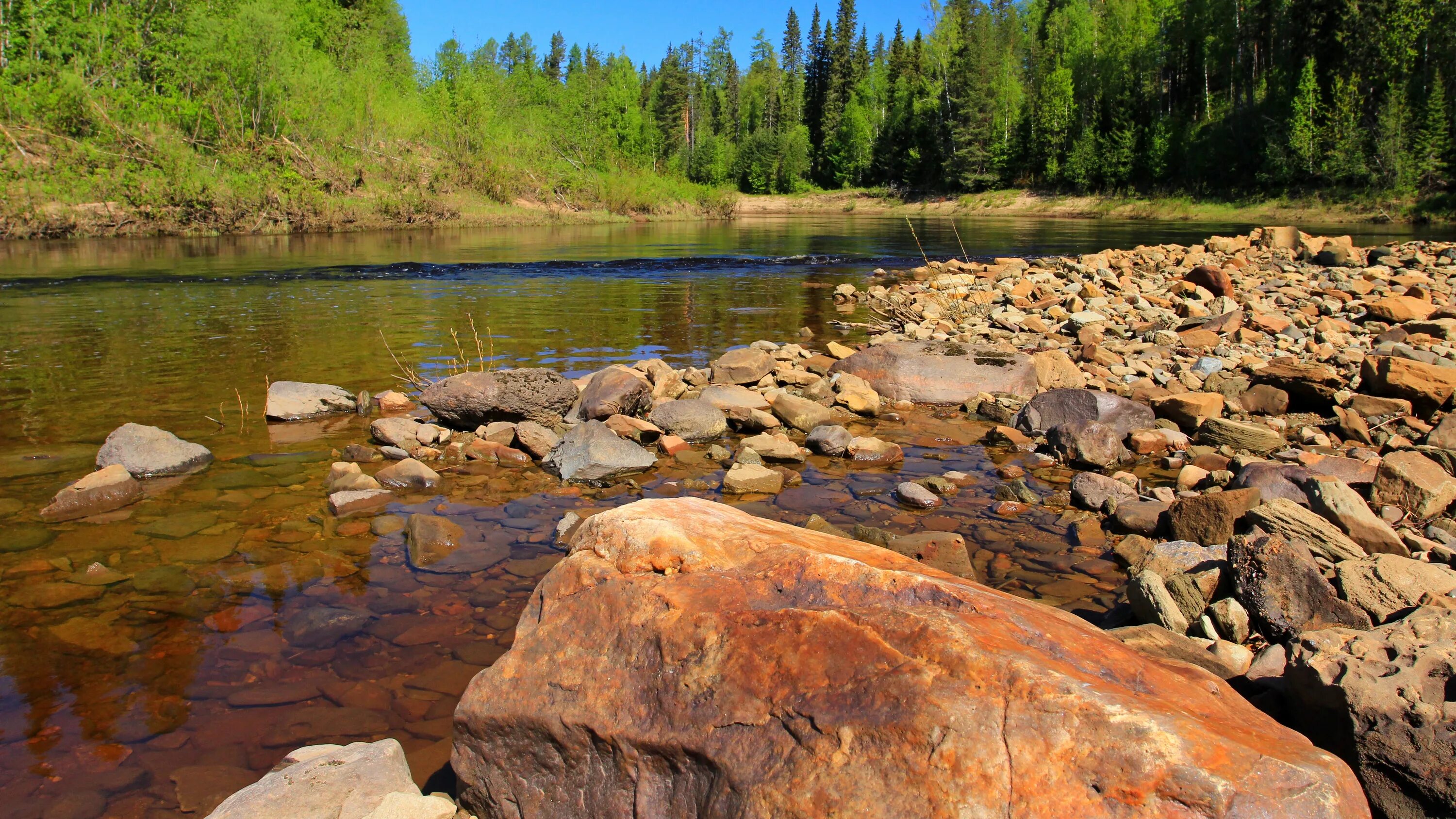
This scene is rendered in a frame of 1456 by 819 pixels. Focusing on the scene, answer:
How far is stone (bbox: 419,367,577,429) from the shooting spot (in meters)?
7.77

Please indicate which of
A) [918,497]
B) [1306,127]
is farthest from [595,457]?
[1306,127]

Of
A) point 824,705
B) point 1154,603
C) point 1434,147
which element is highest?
point 1434,147

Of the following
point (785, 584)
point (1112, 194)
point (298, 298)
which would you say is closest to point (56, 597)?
point (785, 584)

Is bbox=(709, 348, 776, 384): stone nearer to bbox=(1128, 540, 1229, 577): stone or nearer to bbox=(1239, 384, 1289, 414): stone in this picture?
bbox=(1239, 384, 1289, 414): stone

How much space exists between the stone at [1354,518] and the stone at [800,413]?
161 inches

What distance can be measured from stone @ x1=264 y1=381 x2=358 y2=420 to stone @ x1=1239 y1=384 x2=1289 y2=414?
8.76 m

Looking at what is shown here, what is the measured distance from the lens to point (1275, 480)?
17.3ft

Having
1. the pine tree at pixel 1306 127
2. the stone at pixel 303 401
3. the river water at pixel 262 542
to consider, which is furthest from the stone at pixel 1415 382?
the pine tree at pixel 1306 127

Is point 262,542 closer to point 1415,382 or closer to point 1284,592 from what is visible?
point 1284,592

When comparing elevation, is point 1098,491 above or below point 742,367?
below

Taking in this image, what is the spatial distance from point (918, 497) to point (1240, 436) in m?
3.00

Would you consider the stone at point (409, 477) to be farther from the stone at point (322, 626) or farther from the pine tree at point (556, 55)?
the pine tree at point (556, 55)

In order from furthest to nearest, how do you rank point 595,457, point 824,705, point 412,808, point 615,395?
point 615,395
point 595,457
point 412,808
point 824,705

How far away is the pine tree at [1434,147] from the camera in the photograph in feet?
132
